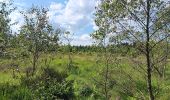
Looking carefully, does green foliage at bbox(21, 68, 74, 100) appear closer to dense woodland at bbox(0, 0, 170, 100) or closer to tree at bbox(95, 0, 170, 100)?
dense woodland at bbox(0, 0, 170, 100)

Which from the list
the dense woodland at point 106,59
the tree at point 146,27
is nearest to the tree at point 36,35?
the dense woodland at point 106,59

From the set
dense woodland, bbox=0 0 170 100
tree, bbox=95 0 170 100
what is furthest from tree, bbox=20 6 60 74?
tree, bbox=95 0 170 100

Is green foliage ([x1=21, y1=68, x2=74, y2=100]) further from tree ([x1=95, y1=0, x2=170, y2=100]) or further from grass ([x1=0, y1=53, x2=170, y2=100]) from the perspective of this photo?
tree ([x1=95, y1=0, x2=170, y2=100])

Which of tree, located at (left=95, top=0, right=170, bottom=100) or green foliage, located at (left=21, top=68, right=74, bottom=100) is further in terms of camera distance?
green foliage, located at (left=21, top=68, right=74, bottom=100)

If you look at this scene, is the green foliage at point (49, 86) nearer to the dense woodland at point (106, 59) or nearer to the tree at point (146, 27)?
the dense woodland at point (106, 59)

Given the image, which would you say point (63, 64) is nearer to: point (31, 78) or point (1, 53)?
point (31, 78)

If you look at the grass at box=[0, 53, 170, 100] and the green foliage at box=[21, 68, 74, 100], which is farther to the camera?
the green foliage at box=[21, 68, 74, 100]

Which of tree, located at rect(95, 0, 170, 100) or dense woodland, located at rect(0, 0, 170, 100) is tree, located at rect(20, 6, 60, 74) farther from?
tree, located at rect(95, 0, 170, 100)

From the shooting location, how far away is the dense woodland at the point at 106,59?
33.4 feet

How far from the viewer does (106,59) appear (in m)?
19.6

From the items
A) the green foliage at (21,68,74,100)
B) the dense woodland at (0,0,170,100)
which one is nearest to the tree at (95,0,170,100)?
the dense woodland at (0,0,170,100)

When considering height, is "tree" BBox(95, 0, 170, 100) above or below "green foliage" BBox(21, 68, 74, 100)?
above

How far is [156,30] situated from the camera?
32.9 ft

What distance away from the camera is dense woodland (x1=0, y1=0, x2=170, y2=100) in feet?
33.4
